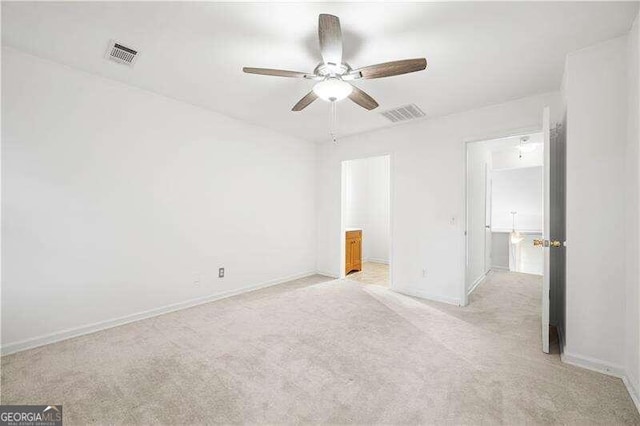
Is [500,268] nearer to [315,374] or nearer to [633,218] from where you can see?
[633,218]

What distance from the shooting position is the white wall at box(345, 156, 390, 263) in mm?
6457

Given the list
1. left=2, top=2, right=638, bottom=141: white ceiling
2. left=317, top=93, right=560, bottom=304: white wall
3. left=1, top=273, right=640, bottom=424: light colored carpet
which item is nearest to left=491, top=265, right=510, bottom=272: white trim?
left=1, top=273, right=640, bottom=424: light colored carpet

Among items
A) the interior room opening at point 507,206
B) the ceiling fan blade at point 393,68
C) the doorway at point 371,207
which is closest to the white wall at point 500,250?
the interior room opening at point 507,206

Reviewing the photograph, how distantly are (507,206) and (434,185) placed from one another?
3.80 m

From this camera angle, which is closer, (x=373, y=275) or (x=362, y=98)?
(x=362, y=98)

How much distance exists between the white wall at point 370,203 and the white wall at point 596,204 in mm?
4242

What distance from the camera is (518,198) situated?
6090 millimetres

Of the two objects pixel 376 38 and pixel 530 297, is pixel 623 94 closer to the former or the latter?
pixel 376 38

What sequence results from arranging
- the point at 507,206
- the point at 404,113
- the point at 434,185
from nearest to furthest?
the point at 404,113 → the point at 434,185 → the point at 507,206

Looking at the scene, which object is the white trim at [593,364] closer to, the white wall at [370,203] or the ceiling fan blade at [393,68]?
the ceiling fan blade at [393,68]

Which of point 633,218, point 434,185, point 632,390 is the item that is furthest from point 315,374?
point 434,185

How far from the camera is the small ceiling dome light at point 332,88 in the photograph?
2.03 m

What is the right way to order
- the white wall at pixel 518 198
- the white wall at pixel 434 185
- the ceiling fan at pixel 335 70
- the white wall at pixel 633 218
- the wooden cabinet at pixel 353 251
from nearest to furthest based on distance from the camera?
the ceiling fan at pixel 335 70
the white wall at pixel 633 218
the white wall at pixel 434 185
the wooden cabinet at pixel 353 251
the white wall at pixel 518 198

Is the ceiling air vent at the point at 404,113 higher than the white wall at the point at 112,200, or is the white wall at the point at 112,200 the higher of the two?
the ceiling air vent at the point at 404,113
